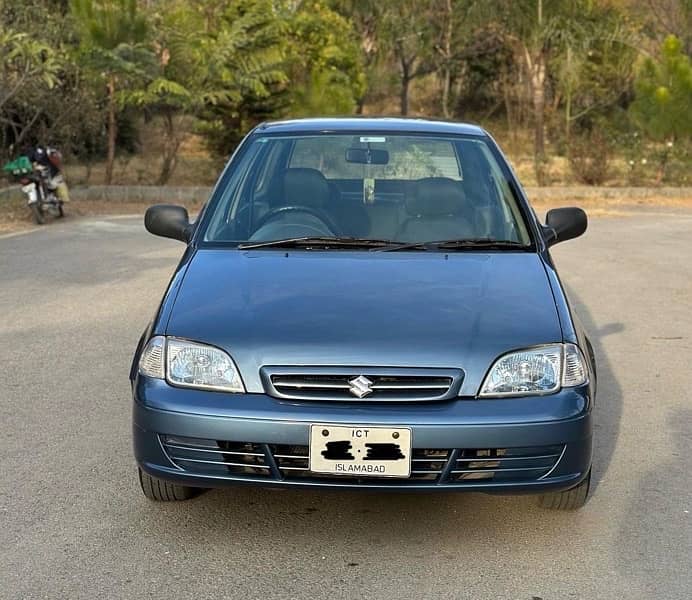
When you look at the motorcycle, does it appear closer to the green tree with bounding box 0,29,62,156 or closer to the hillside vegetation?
the green tree with bounding box 0,29,62,156

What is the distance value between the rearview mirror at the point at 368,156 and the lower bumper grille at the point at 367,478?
2.23 meters

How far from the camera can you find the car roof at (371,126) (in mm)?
5430

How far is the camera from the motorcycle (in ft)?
47.8

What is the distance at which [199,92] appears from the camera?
19.5m

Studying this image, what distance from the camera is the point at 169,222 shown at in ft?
16.7

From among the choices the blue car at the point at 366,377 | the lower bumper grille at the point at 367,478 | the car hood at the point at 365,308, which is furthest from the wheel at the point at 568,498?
the car hood at the point at 365,308

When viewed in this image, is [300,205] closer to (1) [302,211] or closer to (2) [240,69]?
(1) [302,211]

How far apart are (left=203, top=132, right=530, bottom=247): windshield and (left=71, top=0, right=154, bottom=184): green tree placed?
13924 mm

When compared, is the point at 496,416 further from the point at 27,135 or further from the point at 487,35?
the point at 487,35

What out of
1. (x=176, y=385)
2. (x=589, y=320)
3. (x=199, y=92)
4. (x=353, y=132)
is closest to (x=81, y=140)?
(x=199, y=92)

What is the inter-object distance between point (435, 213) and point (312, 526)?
1.71 m

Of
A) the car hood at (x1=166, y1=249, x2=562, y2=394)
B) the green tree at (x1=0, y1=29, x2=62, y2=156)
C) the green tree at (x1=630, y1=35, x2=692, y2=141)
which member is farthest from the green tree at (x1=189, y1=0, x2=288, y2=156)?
the car hood at (x1=166, y1=249, x2=562, y2=394)

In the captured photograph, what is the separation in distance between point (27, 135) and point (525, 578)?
1721cm

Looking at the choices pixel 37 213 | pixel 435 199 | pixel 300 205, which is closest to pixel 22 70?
pixel 37 213
